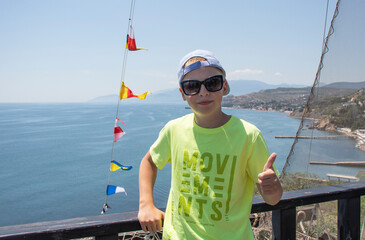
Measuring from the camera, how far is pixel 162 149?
3.66 feet

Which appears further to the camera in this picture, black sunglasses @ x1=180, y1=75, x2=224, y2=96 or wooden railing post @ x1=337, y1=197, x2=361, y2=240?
wooden railing post @ x1=337, y1=197, x2=361, y2=240

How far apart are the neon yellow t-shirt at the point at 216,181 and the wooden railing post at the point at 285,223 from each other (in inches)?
13.4

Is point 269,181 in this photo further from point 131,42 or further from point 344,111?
point 131,42

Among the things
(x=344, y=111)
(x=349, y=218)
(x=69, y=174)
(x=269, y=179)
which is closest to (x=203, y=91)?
(x=269, y=179)

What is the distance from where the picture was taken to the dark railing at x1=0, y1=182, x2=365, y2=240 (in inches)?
37.3

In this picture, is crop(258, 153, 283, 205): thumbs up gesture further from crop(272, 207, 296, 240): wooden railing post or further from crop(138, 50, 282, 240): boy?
crop(272, 207, 296, 240): wooden railing post

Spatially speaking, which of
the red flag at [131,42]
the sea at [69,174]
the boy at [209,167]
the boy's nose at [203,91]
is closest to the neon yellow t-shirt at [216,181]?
the boy at [209,167]

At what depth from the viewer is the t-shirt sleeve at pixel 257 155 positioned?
37.2 inches

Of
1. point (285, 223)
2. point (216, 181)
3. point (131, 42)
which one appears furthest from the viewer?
point (131, 42)

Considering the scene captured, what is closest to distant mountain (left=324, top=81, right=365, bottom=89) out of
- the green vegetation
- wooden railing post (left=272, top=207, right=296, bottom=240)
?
the green vegetation

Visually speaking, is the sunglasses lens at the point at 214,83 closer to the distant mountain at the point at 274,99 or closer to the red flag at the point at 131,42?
the red flag at the point at 131,42

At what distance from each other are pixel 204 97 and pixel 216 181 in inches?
11.4

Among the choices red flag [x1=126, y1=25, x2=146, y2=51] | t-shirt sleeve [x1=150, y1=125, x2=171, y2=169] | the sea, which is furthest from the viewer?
the sea

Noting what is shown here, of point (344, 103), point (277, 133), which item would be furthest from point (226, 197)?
point (277, 133)
